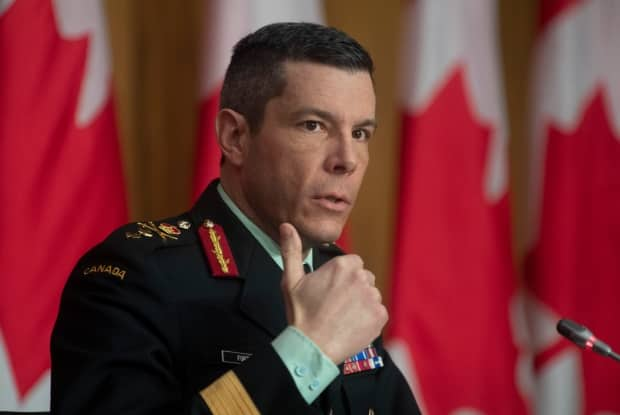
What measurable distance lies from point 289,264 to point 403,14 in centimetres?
125

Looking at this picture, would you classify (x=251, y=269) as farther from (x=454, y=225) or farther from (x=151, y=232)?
(x=454, y=225)

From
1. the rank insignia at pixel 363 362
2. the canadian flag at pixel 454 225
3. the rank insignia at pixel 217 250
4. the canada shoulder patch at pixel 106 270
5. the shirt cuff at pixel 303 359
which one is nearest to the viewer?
the shirt cuff at pixel 303 359

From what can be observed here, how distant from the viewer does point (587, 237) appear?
230 cm

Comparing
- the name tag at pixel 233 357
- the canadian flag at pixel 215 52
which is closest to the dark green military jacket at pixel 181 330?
the name tag at pixel 233 357

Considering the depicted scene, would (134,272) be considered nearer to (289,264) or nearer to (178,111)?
(289,264)

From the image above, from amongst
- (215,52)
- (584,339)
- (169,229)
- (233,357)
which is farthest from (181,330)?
(215,52)

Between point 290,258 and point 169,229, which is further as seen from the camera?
point 169,229

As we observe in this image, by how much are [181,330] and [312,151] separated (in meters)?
0.33

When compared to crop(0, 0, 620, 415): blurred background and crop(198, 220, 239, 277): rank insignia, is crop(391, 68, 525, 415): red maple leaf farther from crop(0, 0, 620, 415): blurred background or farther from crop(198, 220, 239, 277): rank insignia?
crop(198, 220, 239, 277): rank insignia

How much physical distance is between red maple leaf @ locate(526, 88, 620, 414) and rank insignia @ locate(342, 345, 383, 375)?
880mm

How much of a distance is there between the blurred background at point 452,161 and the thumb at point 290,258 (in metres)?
0.79

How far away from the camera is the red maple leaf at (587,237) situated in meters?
2.26

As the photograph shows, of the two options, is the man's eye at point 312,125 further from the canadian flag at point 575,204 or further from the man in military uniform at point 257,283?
the canadian flag at point 575,204

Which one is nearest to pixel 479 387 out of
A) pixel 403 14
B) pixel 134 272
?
pixel 403 14
